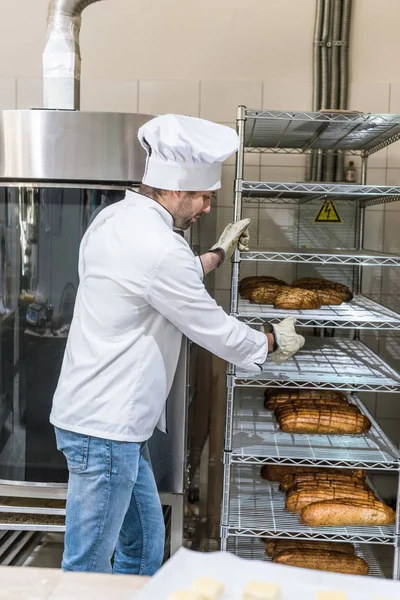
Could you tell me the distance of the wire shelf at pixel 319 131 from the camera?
2.08 m

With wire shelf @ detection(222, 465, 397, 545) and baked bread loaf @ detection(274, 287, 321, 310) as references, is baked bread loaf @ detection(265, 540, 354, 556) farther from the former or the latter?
baked bread loaf @ detection(274, 287, 321, 310)

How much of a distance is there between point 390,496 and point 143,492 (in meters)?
1.56

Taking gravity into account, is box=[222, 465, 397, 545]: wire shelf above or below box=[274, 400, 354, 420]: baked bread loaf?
below

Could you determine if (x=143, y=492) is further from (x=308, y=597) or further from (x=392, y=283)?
(x=392, y=283)

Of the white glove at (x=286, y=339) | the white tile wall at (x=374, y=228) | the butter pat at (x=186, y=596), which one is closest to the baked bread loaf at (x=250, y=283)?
the white glove at (x=286, y=339)

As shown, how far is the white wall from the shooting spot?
292 centimetres

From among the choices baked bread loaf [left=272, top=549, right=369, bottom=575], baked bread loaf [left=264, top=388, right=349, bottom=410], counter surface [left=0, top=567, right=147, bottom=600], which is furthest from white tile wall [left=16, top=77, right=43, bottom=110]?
counter surface [left=0, top=567, right=147, bottom=600]

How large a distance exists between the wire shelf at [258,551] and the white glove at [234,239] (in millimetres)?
1056

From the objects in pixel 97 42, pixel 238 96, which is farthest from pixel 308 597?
pixel 97 42

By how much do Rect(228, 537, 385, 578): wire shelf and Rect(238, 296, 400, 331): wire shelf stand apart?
2.73 ft

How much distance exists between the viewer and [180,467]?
2.28 m

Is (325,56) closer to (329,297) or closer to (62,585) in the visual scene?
(329,297)

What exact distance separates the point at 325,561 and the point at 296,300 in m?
0.87

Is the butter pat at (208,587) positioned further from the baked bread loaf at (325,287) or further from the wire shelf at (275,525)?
the baked bread loaf at (325,287)
